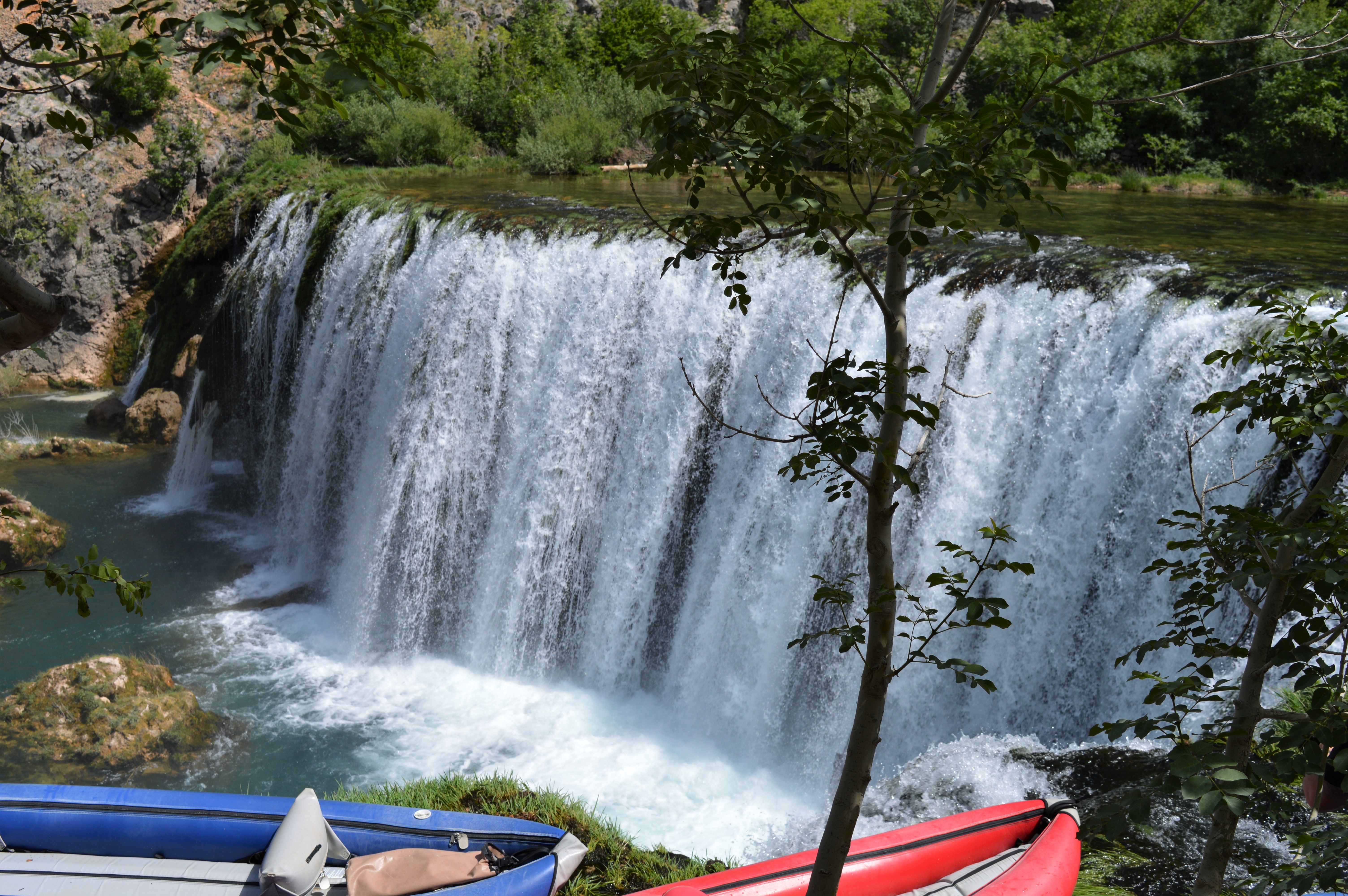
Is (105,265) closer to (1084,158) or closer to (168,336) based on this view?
(168,336)

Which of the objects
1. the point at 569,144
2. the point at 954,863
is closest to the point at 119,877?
the point at 954,863

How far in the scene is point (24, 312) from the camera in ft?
8.35

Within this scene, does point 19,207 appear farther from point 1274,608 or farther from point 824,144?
point 1274,608

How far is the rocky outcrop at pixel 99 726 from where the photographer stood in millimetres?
7242

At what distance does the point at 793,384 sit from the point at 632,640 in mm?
2578

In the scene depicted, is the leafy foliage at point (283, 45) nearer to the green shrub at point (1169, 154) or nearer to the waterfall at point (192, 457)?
the waterfall at point (192, 457)

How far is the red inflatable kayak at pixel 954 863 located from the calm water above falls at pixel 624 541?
3.36 feet

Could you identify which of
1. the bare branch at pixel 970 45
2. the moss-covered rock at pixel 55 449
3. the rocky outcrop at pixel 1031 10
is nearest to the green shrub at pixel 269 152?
the moss-covered rock at pixel 55 449

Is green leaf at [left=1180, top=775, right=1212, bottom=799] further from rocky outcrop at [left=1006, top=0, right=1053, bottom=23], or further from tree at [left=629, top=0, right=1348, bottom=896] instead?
rocky outcrop at [left=1006, top=0, right=1053, bottom=23]

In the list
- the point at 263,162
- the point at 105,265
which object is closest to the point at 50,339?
the point at 105,265

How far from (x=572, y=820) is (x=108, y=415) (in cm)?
1209

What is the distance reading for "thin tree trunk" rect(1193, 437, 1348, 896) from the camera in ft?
7.33

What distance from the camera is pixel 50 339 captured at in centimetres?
1538

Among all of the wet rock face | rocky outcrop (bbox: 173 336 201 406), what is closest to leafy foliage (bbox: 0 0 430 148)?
the wet rock face
